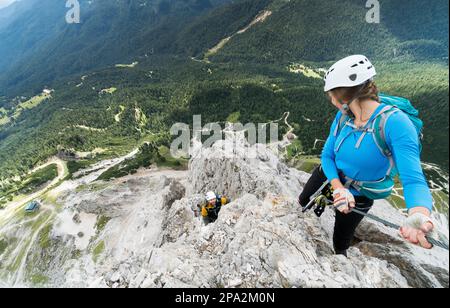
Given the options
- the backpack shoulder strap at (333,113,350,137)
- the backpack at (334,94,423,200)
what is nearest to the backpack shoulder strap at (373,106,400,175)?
the backpack at (334,94,423,200)

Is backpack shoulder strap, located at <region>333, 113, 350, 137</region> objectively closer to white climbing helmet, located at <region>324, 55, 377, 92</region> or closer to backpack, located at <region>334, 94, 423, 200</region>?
backpack, located at <region>334, 94, 423, 200</region>

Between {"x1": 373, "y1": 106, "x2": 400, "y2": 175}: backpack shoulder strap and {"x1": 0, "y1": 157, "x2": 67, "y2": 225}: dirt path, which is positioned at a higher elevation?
{"x1": 373, "y1": 106, "x2": 400, "y2": 175}: backpack shoulder strap

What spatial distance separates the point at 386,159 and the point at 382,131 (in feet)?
2.89

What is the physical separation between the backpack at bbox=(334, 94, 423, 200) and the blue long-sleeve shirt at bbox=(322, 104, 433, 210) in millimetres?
90

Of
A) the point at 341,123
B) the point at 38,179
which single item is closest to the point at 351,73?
the point at 341,123

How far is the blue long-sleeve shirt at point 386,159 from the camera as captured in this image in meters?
4.67

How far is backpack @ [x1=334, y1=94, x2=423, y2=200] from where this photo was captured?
5004 mm

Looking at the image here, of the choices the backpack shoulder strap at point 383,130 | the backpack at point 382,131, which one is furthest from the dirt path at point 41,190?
the backpack shoulder strap at point 383,130

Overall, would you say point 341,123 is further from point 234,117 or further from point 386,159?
point 234,117

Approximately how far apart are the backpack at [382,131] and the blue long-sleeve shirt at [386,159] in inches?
3.6

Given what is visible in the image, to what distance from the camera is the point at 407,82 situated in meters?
197

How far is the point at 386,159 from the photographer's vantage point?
18.4 ft
